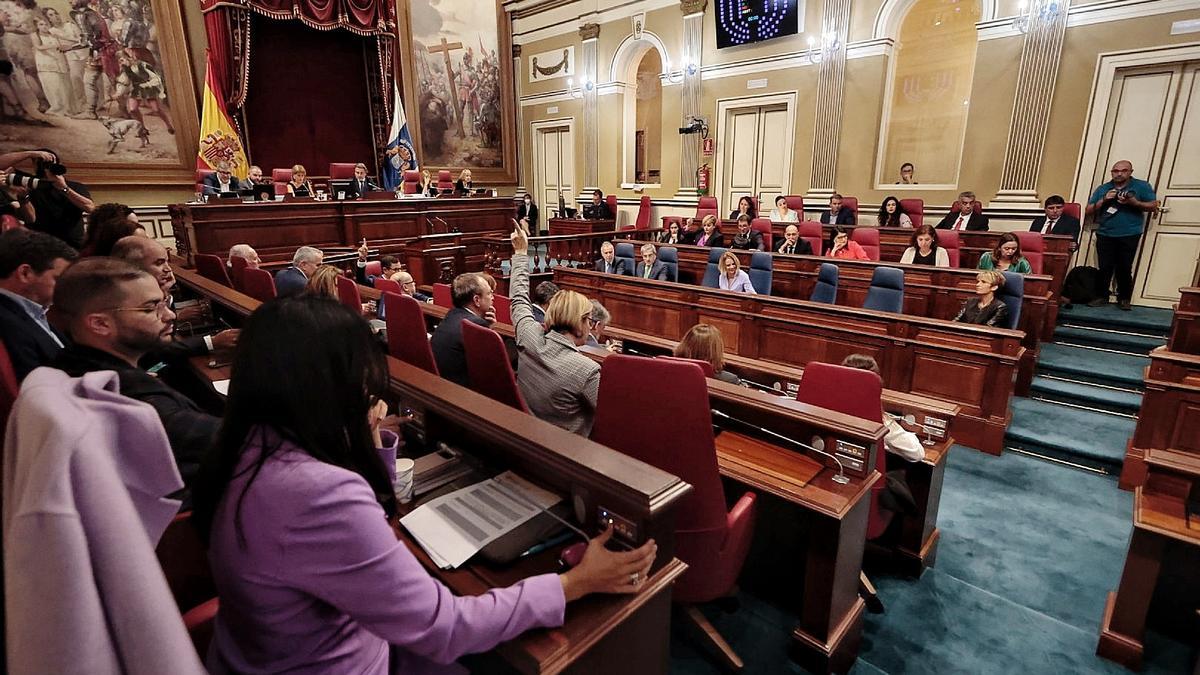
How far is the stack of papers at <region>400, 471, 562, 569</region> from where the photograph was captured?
122 centimetres

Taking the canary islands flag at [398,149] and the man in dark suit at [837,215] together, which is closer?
the man in dark suit at [837,215]

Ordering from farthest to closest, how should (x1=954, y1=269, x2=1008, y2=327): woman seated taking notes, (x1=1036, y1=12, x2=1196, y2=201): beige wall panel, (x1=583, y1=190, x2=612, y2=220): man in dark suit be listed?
(x1=583, y1=190, x2=612, y2=220): man in dark suit < (x1=1036, y1=12, x2=1196, y2=201): beige wall panel < (x1=954, y1=269, x2=1008, y2=327): woman seated taking notes

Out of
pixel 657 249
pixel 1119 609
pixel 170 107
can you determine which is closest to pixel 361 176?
pixel 170 107

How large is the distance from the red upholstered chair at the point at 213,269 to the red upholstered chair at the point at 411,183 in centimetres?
400

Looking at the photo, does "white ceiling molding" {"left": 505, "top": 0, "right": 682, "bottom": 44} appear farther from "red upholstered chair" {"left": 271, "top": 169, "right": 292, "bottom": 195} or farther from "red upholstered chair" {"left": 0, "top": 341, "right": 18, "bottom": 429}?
"red upholstered chair" {"left": 0, "top": 341, "right": 18, "bottom": 429}

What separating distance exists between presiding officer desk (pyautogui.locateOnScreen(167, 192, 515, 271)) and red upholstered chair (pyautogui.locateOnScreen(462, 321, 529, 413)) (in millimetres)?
5314

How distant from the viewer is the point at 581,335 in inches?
80.6

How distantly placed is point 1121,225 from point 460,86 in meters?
10.5

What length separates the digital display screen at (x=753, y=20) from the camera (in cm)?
830

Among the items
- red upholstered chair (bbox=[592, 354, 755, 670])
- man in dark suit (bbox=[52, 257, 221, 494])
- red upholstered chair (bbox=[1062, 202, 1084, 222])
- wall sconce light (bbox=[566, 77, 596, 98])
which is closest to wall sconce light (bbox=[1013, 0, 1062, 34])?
red upholstered chair (bbox=[1062, 202, 1084, 222])

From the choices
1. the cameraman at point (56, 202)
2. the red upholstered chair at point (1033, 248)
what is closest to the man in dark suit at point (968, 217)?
the red upholstered chair at point (1033, 248)

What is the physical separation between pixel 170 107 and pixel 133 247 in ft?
23.8

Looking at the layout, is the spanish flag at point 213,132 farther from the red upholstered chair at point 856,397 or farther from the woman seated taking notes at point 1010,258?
the woman seated taking notes at point 1010,258

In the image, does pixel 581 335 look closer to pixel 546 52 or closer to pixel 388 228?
pixel 388 228
